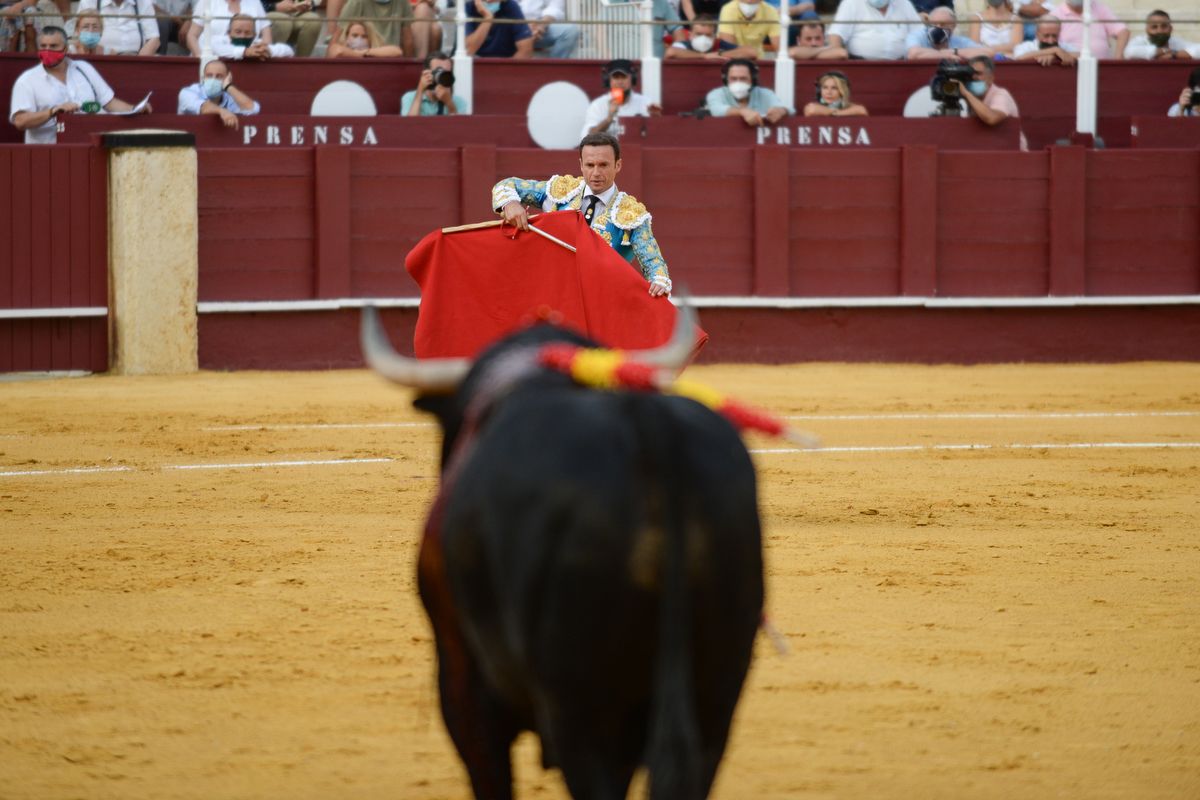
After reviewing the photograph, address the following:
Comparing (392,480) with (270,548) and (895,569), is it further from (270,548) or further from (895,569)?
(895,569)

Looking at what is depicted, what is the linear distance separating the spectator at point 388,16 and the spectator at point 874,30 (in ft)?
9.19

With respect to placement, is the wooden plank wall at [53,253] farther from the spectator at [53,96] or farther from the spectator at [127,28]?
the spectator at [127,28]

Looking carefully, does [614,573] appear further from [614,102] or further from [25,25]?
[25,25]

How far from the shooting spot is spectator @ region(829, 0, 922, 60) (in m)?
11.6

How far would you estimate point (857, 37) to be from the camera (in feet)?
38.3

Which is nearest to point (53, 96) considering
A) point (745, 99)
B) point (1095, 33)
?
point (745, 99)

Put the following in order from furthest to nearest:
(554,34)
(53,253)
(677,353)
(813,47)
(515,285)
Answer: (813,47) < (554,34) < (53,253) < (515,285) < (677,353)

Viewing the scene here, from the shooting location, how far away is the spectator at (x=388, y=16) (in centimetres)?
1081

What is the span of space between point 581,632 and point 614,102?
879 centimetres

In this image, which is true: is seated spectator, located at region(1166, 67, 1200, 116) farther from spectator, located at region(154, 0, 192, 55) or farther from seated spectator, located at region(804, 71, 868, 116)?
spectator, located at region(154, 0, 192, 55)

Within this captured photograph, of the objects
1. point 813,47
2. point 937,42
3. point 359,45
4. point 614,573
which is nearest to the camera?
point 614,573

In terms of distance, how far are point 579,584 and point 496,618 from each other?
0.67 ft

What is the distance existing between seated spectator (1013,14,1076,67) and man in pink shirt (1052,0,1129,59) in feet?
0.62

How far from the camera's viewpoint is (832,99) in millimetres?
11086
